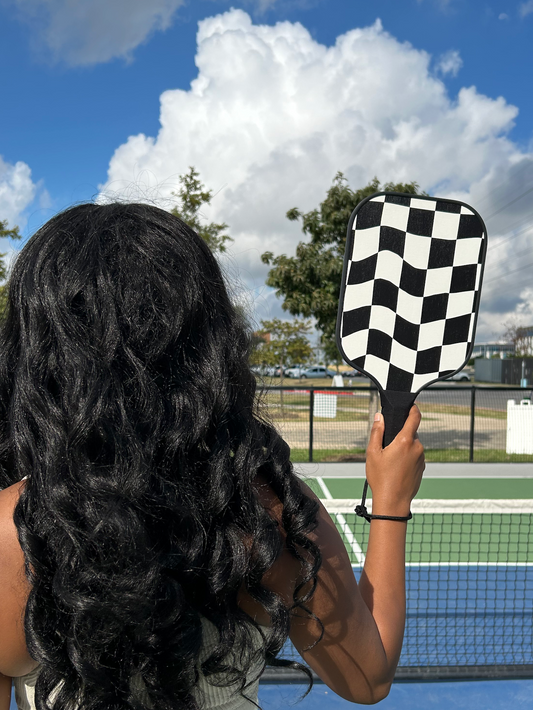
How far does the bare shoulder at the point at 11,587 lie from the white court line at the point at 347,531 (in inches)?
167

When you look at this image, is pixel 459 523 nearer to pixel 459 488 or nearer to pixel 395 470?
pixel 459 488

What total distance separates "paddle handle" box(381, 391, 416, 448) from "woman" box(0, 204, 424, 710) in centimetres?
29

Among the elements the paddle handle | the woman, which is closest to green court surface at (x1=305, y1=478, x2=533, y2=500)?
the paddle handle

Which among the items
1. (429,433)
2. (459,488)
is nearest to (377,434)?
(459,488)

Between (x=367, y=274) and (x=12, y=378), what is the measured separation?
941mm

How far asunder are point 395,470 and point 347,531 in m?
5.89

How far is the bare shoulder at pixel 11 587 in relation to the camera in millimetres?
946

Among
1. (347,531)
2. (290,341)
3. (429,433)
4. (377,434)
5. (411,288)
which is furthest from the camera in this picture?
(290,341)

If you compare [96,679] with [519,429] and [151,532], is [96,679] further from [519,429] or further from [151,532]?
[519,429]

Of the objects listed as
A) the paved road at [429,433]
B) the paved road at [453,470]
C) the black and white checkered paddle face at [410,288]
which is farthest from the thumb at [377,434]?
the paved road at [429,433]

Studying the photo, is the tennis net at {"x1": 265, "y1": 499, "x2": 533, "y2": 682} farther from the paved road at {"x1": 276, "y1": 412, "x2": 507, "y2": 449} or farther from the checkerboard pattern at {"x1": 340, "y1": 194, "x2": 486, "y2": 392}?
the paved road at {"x1": 276, "y1": 412, "x2": 507, "y2": 449}

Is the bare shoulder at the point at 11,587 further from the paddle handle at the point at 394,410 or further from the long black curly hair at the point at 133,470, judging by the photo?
the paddle handle at the point at 394,410

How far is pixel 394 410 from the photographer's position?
141 centimetres

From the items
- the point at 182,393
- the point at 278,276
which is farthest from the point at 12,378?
the point at 278,276
